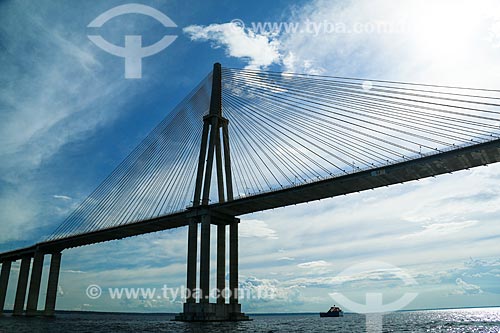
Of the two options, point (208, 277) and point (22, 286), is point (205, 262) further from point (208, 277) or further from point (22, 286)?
point (22, 286)

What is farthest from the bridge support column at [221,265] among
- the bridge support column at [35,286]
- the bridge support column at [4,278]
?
the bridge support column at [4,278]

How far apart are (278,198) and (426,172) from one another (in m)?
18.8

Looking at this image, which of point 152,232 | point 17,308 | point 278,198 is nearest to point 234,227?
point 278,198

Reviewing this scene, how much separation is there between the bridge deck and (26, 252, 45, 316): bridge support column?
21.3 metres

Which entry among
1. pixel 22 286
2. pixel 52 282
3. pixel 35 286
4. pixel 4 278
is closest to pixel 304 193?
pixel 52 282

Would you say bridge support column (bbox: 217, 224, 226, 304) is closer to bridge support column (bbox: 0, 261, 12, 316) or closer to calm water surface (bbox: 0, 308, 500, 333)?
calm water surface (bbox: 0, 308, 500, 333)

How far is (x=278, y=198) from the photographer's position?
2250 inches

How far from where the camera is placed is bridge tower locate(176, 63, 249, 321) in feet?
189

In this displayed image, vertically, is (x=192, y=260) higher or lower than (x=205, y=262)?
Answer: higher

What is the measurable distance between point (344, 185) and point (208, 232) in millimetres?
19776

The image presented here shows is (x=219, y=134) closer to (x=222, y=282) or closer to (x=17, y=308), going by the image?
(x=222, y=282)

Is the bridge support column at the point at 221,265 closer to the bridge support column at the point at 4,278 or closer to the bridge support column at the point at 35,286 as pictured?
the bridge support column at the point at 35,286

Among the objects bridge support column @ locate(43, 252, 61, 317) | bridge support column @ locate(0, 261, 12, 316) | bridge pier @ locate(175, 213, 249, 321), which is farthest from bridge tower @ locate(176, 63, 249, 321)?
bridge support column @ locate(0, 261, 12, 316)

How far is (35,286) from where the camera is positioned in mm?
90125
